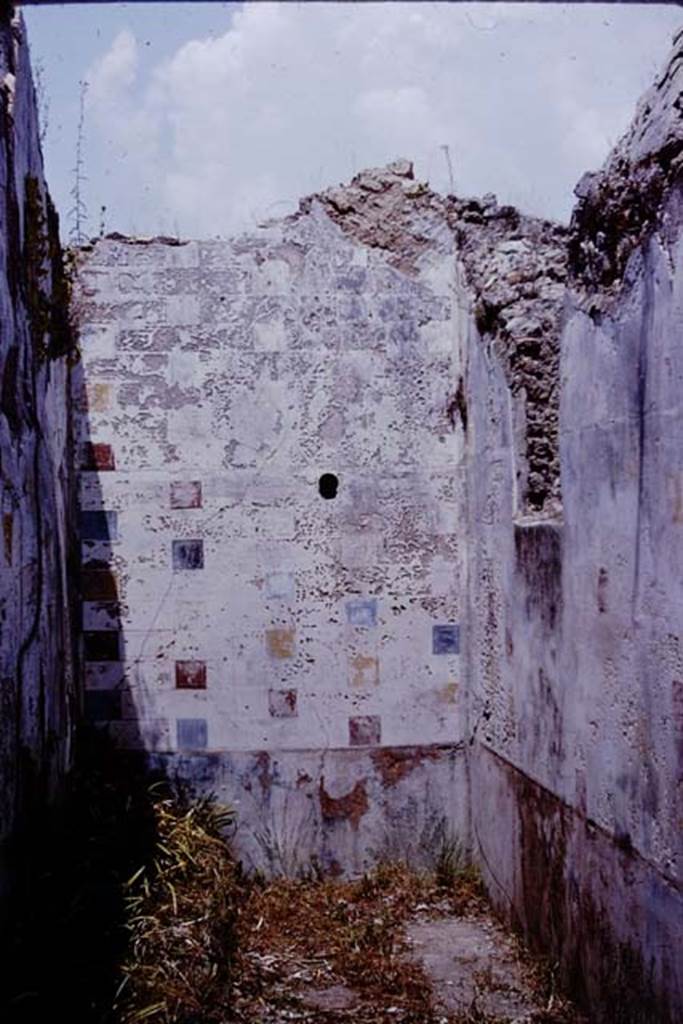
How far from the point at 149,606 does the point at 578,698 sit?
2.24m

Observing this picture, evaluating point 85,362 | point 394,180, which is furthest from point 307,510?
point 394,180

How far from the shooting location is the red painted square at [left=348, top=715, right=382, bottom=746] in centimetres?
529

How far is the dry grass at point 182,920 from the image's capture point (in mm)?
3545

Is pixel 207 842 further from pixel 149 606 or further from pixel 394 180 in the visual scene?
pixel 394 180

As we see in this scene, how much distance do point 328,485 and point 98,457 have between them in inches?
41.0

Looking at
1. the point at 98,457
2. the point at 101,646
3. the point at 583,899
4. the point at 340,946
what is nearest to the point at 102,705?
the point at 101,646

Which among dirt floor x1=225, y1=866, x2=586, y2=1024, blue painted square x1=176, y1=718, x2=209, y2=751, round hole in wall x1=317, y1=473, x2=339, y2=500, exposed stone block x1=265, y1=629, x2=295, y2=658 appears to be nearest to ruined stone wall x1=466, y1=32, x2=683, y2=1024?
dirt floor x1=225, y1=866, x2=586, y2=1024

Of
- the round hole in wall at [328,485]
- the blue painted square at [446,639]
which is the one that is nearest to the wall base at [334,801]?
the blue painted square at [446,639]

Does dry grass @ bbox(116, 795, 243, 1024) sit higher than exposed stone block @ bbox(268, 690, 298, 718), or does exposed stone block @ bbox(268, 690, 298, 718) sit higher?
exposed stone block @ bbox(268, 690, 298, 718)

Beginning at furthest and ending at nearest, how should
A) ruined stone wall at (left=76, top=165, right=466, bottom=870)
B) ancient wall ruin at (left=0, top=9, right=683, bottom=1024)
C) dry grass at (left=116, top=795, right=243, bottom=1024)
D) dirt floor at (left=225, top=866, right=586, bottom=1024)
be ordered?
ruined stone wall at (left=76, top=165, right=466, bottom=870), ancient wall ruin at (left=0, top=9, right=683, bottom=1024), dirt floor at (left=225, top=866, right=586, bottom=1024), dry grass at (left=116, top=795, right=243, bottom=1024)

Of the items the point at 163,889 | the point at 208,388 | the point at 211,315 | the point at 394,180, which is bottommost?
the point at 163,889

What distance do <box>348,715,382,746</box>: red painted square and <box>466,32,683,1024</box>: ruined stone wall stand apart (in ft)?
2.56

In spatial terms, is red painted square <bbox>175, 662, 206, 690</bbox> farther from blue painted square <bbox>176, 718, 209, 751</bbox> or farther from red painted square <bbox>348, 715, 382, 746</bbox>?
red painted square <bbox>348, 715, 382, 746</bbox>

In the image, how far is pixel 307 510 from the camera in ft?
17.4
